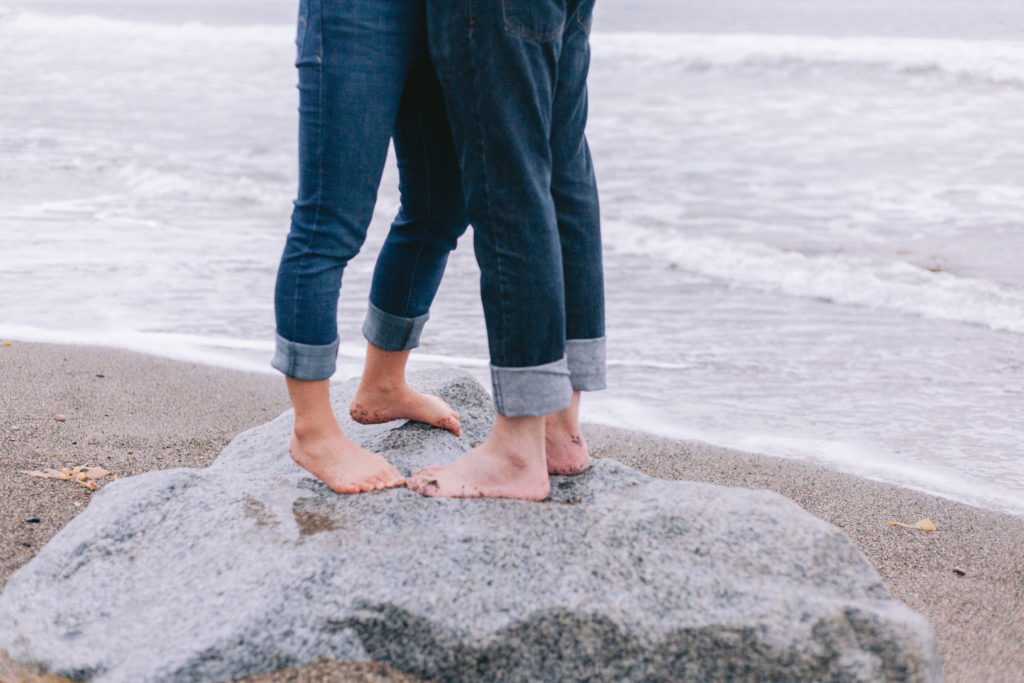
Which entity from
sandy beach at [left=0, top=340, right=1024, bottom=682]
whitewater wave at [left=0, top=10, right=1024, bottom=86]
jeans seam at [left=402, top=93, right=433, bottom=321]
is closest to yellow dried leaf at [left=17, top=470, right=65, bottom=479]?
sandy beach at [left=0, top=340, right=1024, bottom=682]

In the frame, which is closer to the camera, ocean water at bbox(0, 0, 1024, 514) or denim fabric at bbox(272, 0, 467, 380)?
denim fabric at bbox(272, 0, 467, 380)

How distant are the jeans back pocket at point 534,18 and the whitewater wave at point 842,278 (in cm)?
386

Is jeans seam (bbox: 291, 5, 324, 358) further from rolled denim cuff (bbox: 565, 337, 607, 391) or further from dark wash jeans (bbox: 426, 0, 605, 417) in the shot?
rolled denim cuff (bbox: 565, 337, 607, 391)

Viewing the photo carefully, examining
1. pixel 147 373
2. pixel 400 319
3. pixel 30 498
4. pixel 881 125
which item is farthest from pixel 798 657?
pixel 881 125

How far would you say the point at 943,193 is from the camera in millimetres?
8195

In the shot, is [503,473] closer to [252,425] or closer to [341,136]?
[341,136]

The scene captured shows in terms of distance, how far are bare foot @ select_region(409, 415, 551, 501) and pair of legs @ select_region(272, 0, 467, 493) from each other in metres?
0.12

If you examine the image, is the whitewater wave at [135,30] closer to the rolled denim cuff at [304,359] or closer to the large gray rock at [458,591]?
the rolled denim cuff at [304,359]

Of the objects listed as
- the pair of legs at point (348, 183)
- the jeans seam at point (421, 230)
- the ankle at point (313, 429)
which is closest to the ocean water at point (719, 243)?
the jeans seam at point (421, 230)

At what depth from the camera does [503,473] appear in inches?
83.1

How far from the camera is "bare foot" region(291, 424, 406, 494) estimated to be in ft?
6.97

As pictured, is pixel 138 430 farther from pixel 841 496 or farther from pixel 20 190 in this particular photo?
pixel 20 190

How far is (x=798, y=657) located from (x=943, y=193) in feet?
24.8

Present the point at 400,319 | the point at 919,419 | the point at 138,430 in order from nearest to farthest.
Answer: the point at 400,319
the point at 138,430
the point at 919,419
